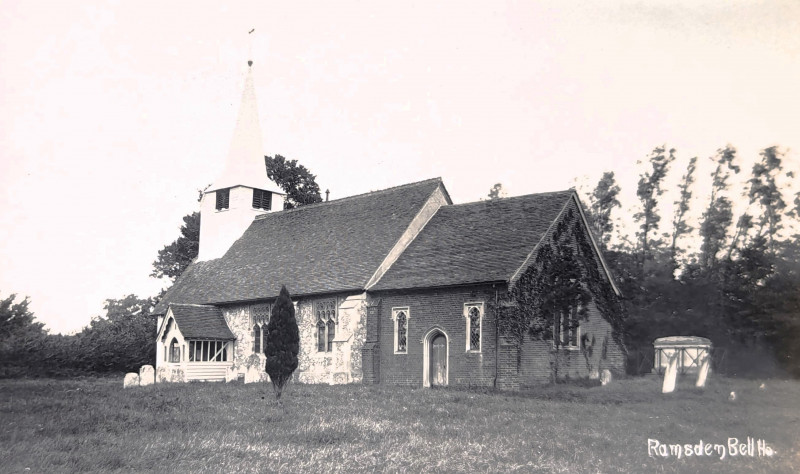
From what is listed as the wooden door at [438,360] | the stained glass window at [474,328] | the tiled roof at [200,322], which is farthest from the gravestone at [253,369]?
the stained glass window at [474,328]

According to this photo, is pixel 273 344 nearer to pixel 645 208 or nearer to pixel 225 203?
pixel 645 208

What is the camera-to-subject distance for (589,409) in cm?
2008

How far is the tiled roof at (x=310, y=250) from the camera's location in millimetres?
33812

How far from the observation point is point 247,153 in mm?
44344

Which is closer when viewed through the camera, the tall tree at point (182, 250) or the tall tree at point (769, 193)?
the tall tree at point (769, 193)

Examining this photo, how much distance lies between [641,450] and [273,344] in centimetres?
1227

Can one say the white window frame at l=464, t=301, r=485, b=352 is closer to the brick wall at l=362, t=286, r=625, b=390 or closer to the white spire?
the brick wall at l=362, t=286, r=625, b=390

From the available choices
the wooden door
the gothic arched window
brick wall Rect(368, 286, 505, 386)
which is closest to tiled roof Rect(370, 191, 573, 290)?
brick wall Rect(368, 286, 505, 386)

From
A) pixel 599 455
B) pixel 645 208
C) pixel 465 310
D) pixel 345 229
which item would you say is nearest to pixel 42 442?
pixel 599 455

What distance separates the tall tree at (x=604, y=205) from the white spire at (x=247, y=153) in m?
18.5

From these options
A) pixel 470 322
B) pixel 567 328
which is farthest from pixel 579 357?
pixel 470 322

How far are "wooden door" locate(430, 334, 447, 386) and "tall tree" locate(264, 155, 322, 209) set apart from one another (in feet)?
92.9

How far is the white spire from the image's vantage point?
44281 millimetres

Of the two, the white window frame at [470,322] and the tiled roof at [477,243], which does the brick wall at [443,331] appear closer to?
the white window frame at [470,322]
